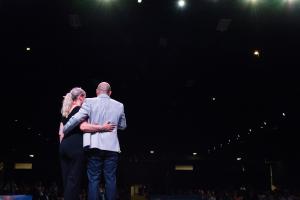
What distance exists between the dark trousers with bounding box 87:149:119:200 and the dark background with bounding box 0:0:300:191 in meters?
7.93

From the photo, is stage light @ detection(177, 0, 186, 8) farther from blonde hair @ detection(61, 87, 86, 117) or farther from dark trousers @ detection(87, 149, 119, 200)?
dark trousers @ detection(87, 149, 119, 200)

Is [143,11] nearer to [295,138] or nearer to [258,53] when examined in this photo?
[258,53]

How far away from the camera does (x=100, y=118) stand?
4277mm

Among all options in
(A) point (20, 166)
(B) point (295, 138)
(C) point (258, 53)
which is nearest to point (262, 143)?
(B) point (295, 138)

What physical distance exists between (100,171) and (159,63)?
11755 millimetres

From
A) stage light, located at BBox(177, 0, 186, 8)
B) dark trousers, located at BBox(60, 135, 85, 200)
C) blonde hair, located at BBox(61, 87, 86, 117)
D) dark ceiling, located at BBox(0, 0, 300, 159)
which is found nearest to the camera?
dark trousers, located at BBox(60, 135, 85, 200)

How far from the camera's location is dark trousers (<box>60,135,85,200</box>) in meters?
3.98

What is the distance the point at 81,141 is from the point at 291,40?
11.2 meters

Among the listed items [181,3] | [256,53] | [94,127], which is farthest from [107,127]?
[256,53]

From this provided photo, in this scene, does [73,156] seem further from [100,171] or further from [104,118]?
[104,118]

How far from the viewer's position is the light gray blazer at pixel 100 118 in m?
4.08

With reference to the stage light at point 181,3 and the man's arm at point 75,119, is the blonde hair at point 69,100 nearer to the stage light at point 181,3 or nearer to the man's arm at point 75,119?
the man's arm at point 75,119

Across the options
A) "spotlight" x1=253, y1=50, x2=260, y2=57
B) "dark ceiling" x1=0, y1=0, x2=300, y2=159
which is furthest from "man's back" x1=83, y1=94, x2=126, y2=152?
"spotlight" x1=253, y1=50, x2=260, y2=57

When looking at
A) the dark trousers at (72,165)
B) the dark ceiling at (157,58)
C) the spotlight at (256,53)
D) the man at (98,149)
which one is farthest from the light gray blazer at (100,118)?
the spotlight at (256,53)
